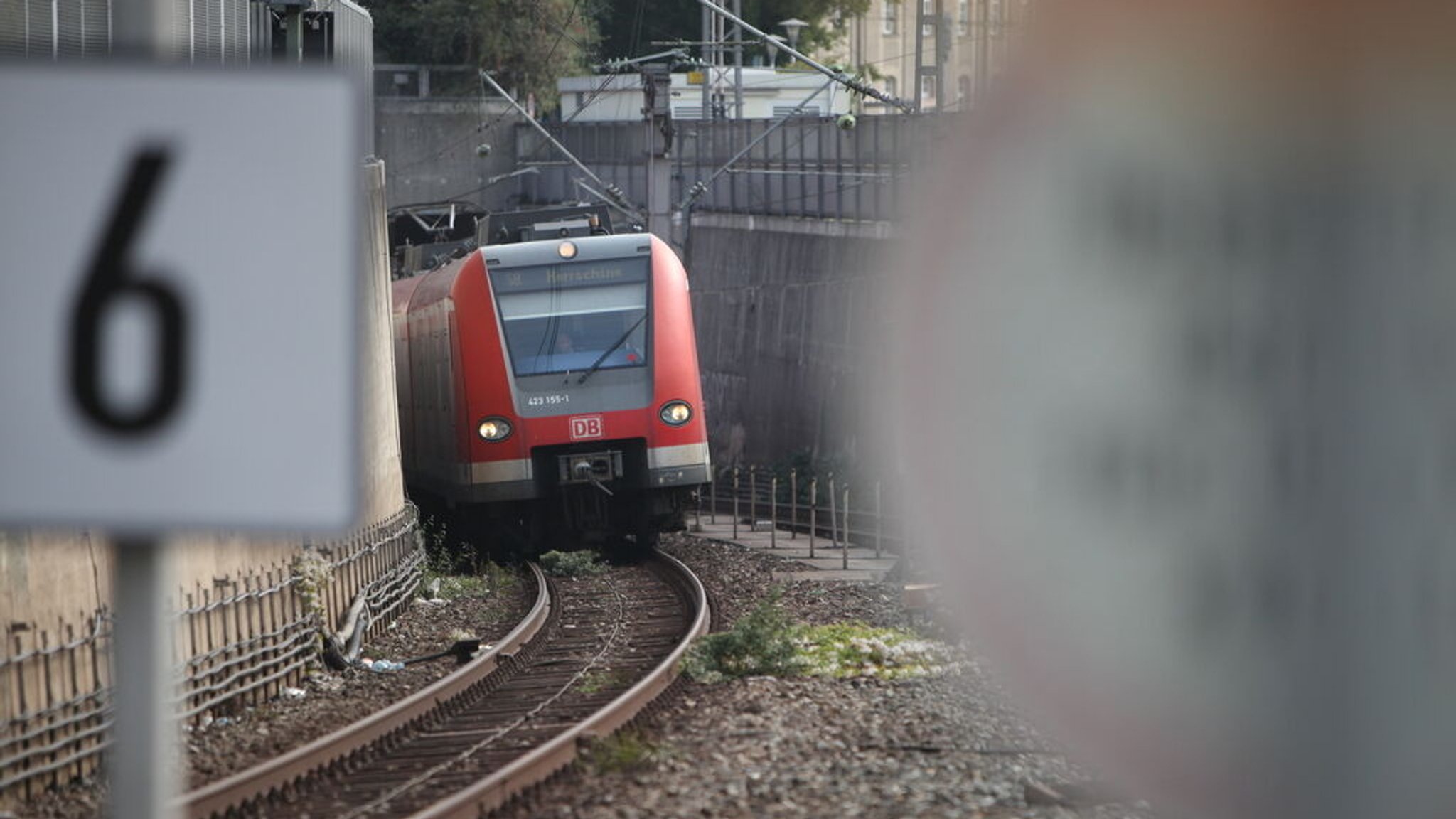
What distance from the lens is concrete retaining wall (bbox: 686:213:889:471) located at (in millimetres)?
28719

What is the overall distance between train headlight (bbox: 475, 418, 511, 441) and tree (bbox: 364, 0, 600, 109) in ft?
107

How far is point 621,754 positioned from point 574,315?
36.3 ft

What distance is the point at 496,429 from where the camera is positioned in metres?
20.0

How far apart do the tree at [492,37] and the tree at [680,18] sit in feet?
21.6

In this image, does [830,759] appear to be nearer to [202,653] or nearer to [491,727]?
[491,727]

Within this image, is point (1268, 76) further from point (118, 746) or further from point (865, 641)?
point (865, 641)

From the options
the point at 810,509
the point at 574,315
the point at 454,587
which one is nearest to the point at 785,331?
the point at 810,509

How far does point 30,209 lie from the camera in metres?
3.03

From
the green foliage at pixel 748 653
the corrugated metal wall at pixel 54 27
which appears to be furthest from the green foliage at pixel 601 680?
the corrugated metal wall at pixel 54 27

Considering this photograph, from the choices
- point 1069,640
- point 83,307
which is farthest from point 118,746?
point 1069,640

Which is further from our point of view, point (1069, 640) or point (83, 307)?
point (1069, 640)

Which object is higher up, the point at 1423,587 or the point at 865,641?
the point at 1423,587

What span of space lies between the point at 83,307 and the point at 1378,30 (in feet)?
9.08

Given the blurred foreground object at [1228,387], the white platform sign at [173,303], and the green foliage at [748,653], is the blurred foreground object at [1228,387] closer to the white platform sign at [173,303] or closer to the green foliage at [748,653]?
the white platform sign at [173,303]
